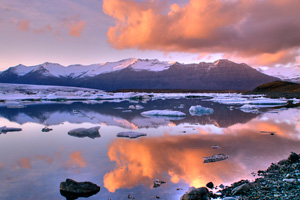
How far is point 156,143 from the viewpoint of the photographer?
29.6 ft

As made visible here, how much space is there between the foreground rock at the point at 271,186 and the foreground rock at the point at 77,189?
2.60 m

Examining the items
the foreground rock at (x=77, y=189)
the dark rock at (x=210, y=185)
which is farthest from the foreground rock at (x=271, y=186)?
the foreground rock at (x=77, y=189)

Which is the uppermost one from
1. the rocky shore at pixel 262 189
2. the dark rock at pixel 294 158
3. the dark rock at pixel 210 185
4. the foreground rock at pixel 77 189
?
the dark rock at pixel 294 158

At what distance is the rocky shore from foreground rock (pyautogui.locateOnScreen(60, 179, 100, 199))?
1.88 metres

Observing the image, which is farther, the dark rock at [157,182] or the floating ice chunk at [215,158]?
the floating ice chunk at [215,158]

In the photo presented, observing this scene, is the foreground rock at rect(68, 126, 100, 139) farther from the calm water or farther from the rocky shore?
the rocky shore

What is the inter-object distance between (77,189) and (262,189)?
370 cm

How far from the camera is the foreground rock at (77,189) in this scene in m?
4.88

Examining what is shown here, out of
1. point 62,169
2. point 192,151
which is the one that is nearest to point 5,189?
point 62,169

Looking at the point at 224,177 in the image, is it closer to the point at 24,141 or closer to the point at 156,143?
the point at 156,143

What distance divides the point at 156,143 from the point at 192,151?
1.65 metres

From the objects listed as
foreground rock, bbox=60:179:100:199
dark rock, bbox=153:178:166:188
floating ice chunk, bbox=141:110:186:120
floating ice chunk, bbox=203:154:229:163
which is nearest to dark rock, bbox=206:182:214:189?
dark rock, bbox=153:178:166:188

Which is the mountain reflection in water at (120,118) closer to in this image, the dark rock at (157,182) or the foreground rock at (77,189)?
the dark rock at (157,182)

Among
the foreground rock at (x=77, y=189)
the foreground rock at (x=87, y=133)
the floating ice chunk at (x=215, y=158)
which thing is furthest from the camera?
the foreground rock at (x=87, y=133)
